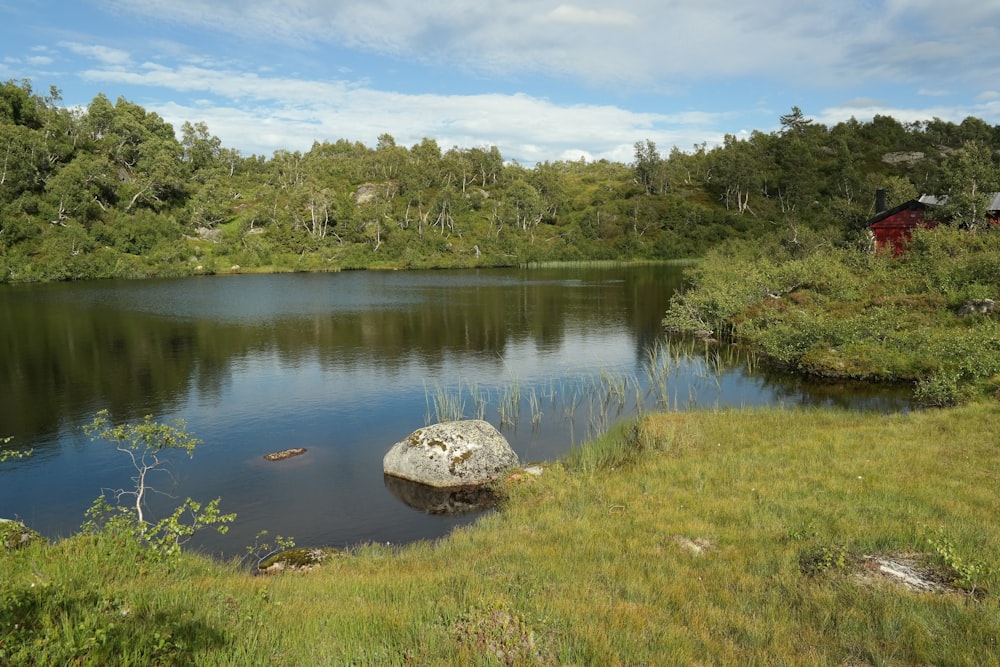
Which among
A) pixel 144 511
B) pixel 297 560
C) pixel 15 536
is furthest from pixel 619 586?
pixel 144 511

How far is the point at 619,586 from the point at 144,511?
16.4 metres

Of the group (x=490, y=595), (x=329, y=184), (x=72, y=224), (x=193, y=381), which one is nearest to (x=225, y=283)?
(x=72, y=224)

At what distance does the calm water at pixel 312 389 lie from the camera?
69.3 ft

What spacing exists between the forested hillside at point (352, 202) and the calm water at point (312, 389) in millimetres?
62208

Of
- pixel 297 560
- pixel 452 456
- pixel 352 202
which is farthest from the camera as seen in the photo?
pixel 352 202

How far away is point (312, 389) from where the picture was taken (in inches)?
1395

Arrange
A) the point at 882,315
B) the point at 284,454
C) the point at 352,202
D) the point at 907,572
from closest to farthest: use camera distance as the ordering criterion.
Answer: the point at 907,572
the point at 284,454
the point at 882,315
the point at 352,202

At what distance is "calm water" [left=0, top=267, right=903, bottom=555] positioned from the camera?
831 inches

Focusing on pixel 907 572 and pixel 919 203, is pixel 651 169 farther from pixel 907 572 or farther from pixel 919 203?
pixel 907 572

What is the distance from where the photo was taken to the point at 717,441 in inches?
864

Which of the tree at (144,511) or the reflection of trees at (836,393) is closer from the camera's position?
the tree at (144,511)

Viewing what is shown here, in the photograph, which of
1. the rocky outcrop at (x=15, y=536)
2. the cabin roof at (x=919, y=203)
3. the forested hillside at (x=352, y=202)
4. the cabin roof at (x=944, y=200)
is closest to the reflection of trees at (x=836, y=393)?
the rocky outcrop at (x=15, y=536)

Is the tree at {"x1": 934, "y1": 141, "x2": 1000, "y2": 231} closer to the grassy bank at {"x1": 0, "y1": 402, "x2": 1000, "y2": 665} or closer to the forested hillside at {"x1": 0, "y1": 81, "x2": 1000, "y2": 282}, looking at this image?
the forested hillside at {"x1": 0, "y1": 81, "x2": 1000, "y2": 282}

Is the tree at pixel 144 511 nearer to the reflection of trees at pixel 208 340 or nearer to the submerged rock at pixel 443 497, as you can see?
the submerged rock at pixel 443 497
